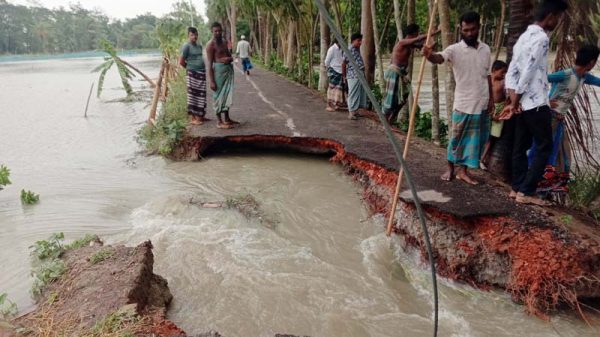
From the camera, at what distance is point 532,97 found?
360cm

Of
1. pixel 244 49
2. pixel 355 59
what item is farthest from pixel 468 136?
pixel 244 49

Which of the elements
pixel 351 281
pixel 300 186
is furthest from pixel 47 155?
pixel 351 281

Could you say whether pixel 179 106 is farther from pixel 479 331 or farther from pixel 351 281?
pixel 479 331

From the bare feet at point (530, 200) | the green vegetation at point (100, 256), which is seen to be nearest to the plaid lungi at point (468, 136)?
the bare feet at point (530, 200)

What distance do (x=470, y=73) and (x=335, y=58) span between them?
4.75 m

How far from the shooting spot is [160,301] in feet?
11.1

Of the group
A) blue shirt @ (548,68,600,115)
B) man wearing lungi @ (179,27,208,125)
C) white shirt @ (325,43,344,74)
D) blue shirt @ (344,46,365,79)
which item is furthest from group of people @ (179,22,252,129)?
blue shirt @ (548,68,600,115)

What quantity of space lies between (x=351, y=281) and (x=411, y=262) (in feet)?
2.36

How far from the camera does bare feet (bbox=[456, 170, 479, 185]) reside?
446cm

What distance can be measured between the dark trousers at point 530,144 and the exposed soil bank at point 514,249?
0.25 meters

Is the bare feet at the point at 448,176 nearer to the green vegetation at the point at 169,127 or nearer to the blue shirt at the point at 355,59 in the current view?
the blue shirt at the point at 355,59

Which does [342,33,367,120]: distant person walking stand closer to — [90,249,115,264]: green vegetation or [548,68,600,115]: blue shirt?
[548,68,600,115]: blue shirt

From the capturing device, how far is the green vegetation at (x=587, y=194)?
4.09 m

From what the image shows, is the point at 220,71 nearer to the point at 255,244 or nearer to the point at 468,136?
the point at 255,244
